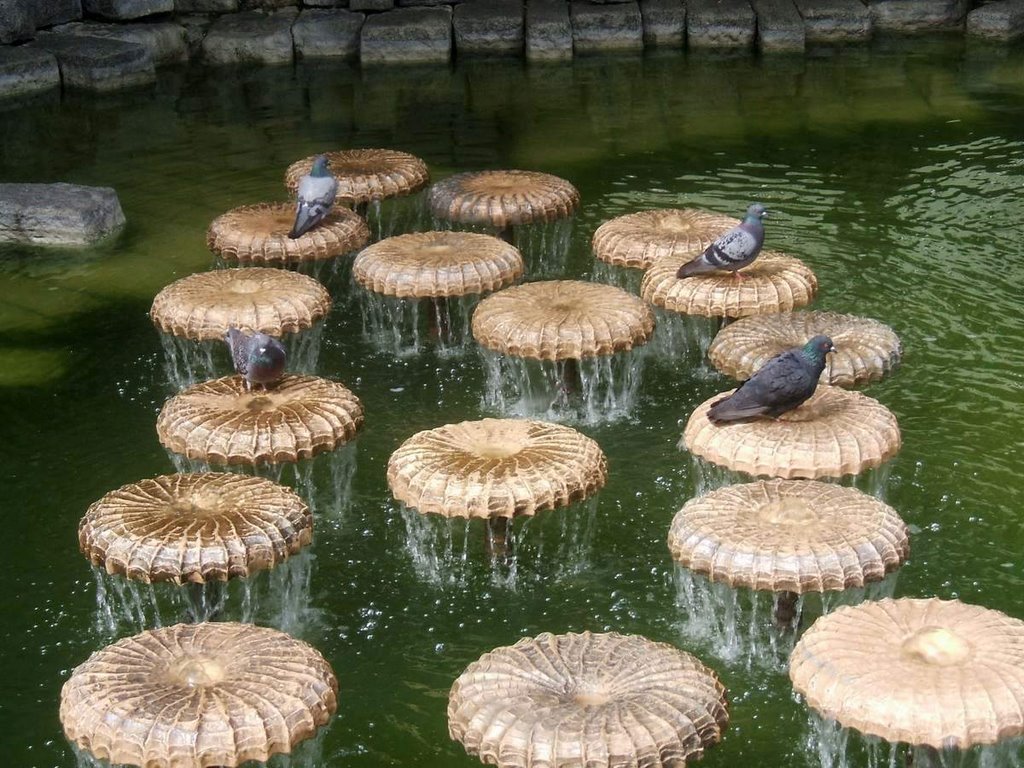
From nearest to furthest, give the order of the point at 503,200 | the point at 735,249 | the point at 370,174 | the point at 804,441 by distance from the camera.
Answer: the point at 804,441 < the point at 735,249 < the point at 503,200 < the point at 370,174

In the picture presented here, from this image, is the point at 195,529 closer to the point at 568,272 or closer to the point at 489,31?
the point at 568,272

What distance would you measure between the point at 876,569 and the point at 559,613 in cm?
159

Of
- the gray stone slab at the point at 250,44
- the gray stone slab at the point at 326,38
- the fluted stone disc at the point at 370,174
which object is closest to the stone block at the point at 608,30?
the gray stone slab at the point at 326,38

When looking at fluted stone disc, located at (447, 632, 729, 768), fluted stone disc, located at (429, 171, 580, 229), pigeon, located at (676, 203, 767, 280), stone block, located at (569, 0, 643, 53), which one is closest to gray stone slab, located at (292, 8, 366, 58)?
stone block, located at (569, 0, 643, 53)

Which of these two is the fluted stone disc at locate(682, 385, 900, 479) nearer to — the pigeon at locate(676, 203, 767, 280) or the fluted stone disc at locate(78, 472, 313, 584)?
the pigeon at locate(676, 203, 767, 280)

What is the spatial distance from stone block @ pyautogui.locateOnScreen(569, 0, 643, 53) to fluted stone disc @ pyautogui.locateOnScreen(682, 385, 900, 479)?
29.3ft

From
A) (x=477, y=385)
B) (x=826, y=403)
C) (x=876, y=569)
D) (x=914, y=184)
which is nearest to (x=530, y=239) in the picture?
(x=477, y=385)

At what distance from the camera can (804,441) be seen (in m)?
6.96

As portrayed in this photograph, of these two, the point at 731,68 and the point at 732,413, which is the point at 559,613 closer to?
the point at 732,413

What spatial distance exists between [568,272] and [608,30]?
556 cm

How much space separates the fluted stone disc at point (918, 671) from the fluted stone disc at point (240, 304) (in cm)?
406

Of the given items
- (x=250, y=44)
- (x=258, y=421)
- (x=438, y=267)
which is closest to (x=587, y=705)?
(x=258, y=421)

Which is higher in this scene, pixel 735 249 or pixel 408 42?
pixel 408 42

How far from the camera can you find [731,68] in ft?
49.0
